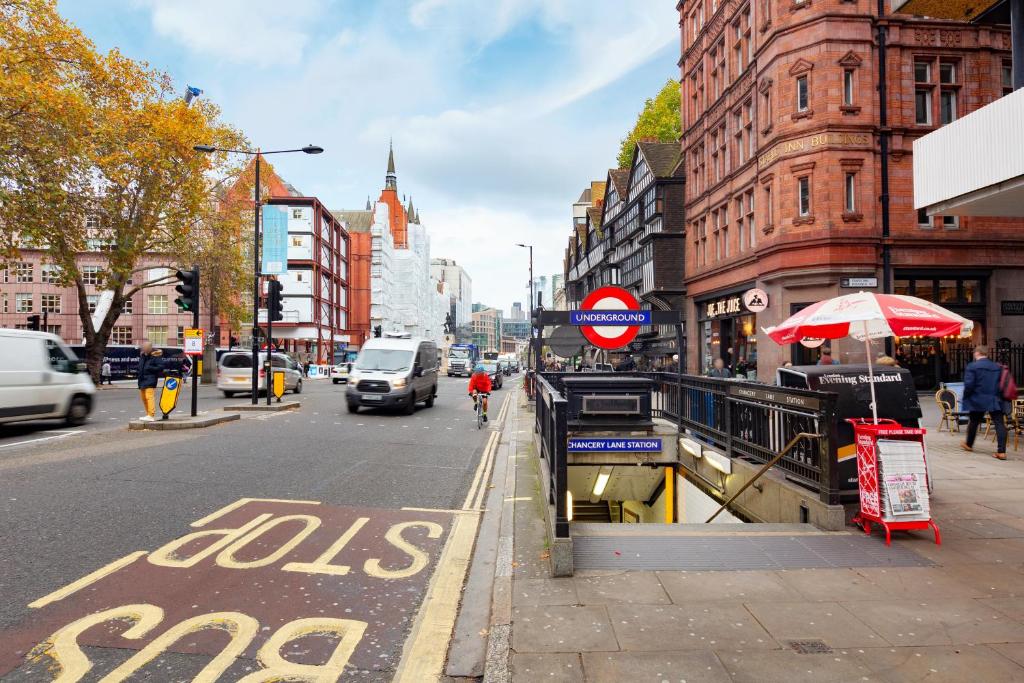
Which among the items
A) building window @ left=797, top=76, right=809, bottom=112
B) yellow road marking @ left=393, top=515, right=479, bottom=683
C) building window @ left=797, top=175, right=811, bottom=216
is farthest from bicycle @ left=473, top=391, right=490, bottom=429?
building window @ left=797, top=76, right=809, bottom=112

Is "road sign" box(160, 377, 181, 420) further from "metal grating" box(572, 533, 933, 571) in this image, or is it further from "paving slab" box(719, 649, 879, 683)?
"paving slab" box(719, 649, 879, 683)

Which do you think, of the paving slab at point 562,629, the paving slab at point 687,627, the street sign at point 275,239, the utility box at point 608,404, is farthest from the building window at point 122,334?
the paving slab at point 687,627

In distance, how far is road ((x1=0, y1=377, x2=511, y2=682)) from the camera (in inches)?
140

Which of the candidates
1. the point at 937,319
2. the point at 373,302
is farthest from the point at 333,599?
the point at 373,302

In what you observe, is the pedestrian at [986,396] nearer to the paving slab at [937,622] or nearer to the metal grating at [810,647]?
the paving slab at [937,622]

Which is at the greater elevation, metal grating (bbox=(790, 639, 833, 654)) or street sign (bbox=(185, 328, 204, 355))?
street sign (bbox=(185, 328, 204, 355))

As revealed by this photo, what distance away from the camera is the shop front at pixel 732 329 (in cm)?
2284

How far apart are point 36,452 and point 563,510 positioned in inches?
386

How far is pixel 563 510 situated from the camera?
4445 millimetres

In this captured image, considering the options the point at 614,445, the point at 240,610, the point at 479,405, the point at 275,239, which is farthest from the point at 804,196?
the point at 275,239

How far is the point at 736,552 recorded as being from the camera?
15.7 feet

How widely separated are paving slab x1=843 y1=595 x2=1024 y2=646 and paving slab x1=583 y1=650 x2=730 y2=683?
3.71ft

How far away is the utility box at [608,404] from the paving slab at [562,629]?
18.8 feet

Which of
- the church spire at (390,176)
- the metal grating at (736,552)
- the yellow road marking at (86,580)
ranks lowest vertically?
the yellow road marking at (86,580)
